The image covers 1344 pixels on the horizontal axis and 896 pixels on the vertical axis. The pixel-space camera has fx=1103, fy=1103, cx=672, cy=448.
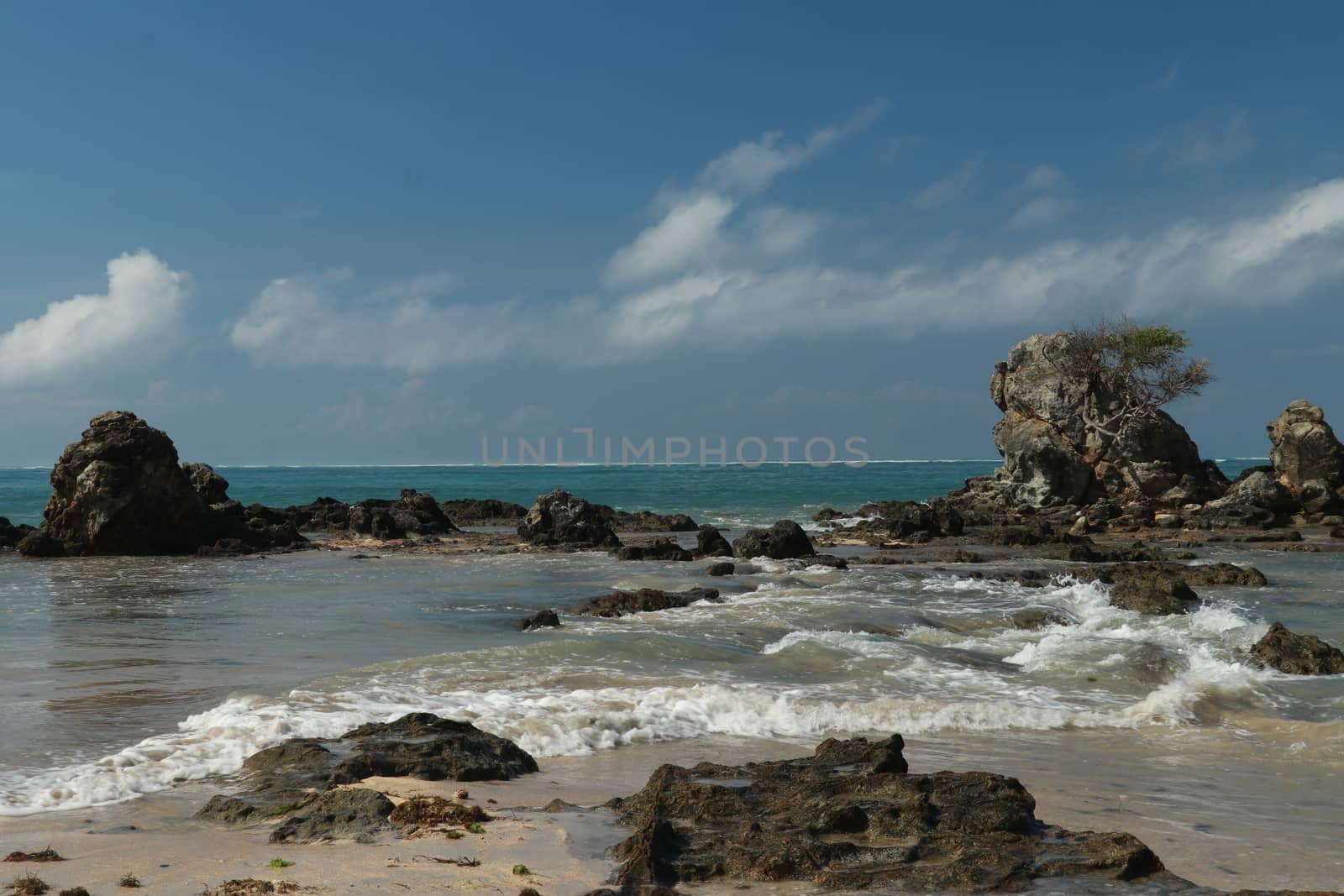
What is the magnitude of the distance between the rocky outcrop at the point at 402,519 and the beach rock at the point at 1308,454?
28.4 meters

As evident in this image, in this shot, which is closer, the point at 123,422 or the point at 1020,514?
the point at 123,422

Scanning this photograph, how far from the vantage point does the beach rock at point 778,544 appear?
26250 millimetres

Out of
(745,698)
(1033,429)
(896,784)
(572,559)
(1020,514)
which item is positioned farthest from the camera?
(1033,429)

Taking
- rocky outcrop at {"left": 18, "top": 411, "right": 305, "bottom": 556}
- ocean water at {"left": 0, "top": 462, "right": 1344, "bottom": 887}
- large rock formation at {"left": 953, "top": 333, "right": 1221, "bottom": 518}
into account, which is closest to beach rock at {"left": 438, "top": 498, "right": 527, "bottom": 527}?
rocky outcrop at {"left": 18, "top": 411, "right": 305, "bottom": 556}

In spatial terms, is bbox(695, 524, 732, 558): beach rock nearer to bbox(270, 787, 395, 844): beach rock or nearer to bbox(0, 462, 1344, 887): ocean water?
bbox(0, 462, 1344, 887): ocean water

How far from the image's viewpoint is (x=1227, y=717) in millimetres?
10305

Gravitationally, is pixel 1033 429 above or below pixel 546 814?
above

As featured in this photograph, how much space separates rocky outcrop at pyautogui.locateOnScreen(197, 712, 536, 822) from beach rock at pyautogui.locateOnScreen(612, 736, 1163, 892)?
1.38 meters

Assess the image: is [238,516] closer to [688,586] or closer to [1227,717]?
[688,586]

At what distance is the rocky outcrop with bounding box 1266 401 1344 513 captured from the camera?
3738cm

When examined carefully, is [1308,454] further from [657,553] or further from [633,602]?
[633,602]

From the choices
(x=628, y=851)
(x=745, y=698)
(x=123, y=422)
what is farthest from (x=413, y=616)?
(x=123, y=422)

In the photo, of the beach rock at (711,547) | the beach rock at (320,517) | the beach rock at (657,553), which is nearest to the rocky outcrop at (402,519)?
the beach rock at (320,517)

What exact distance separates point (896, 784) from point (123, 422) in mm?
27325
